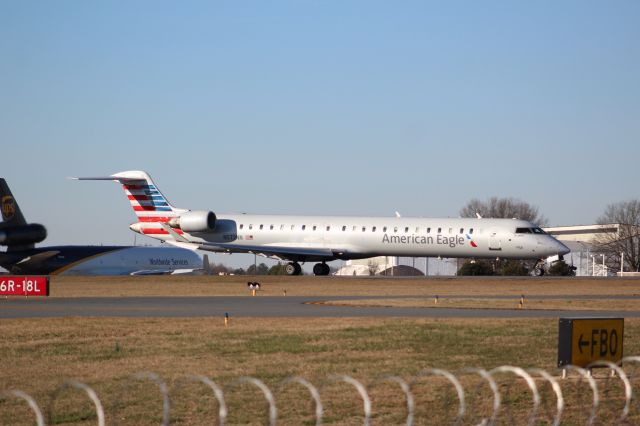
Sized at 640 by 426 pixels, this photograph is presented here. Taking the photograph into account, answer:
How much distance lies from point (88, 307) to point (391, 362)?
1753 cm

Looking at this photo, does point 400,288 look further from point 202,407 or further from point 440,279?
point 202,407

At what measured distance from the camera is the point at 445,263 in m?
110

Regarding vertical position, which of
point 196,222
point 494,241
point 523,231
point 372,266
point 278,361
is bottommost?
point 278,361

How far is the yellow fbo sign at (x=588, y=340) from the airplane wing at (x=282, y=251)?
147ft

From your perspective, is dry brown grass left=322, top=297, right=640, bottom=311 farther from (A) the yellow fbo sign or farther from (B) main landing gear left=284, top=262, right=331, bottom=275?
(B) main landing gear left=284, top=262, right=331, bottom=275

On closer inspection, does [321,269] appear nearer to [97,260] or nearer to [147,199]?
[147,199]

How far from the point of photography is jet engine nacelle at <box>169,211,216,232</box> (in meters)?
62.4

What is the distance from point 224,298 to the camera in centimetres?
4212

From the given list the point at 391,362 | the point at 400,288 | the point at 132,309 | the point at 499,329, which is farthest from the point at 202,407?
the point at 400,288

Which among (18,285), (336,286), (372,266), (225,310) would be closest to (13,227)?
(336,286)

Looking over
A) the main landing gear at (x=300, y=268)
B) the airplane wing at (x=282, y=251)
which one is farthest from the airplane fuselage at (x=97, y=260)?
the main landing gear at (x=300, y=268)

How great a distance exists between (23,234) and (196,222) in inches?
625

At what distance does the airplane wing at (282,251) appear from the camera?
202ft

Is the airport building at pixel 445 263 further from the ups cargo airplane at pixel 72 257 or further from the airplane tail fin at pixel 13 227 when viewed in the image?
the airplane tail fin at pixel 13 227
